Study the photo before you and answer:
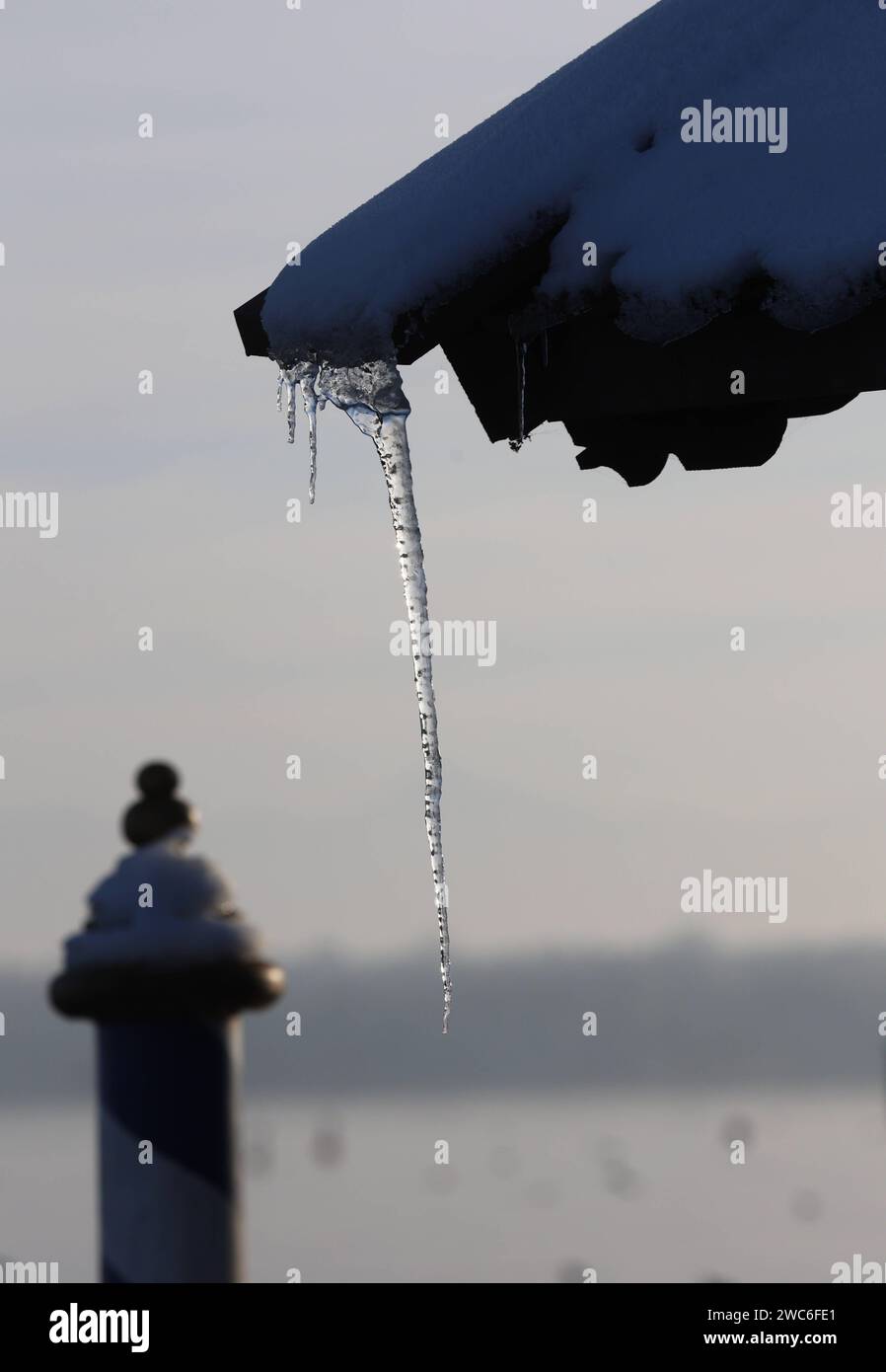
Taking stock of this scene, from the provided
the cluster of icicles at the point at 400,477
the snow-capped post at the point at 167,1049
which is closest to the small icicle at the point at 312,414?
the cluster of icicles at the point at 400,477

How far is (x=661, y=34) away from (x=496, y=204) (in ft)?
2.11

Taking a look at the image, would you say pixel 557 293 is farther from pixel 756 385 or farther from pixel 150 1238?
pixel 150 1238

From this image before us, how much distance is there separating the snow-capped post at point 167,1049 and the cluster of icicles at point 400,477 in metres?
1.37

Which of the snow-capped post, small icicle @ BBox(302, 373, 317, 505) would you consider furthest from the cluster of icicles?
the snow-capped post

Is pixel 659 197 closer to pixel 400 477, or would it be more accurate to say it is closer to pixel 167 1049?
pixel 400 477

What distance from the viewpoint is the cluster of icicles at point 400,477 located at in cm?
473

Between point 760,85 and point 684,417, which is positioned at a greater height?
point 760,85

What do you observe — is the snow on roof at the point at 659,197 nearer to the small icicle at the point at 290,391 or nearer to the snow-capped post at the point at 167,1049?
the small icicle at the point at 290,391

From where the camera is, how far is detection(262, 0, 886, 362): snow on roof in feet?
13.7

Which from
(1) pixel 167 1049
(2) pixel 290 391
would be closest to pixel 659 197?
(2) pixel 290 391

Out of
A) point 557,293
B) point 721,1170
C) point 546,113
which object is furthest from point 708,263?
point 721,1170

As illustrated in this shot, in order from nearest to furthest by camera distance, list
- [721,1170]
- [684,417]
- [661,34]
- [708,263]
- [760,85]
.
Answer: [708,263] → [760,85] → [661,34] → [684,417] → [721,1170]

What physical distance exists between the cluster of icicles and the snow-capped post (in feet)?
4.49
